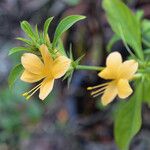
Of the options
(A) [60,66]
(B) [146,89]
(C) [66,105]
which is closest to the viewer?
(A) [60,66]

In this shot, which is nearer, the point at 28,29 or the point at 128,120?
the point at 28,29

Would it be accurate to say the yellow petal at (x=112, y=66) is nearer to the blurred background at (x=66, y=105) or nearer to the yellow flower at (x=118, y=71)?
the yellow flower at (x=118, y=71)

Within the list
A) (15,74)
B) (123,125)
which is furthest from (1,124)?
(15,74)

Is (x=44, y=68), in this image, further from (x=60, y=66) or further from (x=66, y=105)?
(x=66, y=105)

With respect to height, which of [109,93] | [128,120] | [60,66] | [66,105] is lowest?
[66,105]

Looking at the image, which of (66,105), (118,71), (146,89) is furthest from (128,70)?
(66,105)

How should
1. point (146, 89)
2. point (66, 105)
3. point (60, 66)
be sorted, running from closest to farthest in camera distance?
point (60, 66)
point (146, 89)
point (66, 105)

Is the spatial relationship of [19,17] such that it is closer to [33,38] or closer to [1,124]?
[1,124]
